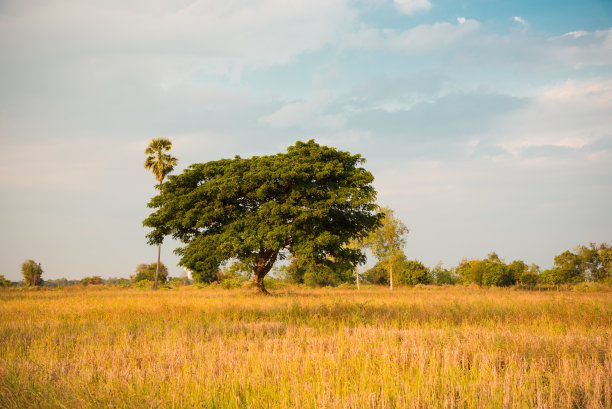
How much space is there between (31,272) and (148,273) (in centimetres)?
1929

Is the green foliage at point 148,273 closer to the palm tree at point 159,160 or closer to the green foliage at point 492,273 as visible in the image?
the palm tree at point 159,160

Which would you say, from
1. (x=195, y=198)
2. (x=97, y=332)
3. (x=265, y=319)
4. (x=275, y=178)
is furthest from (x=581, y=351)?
(x=195, y=198)

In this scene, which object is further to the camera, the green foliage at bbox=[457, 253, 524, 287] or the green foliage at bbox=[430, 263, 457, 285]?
the green foliage at bbox=[430, 263, 457, 285]

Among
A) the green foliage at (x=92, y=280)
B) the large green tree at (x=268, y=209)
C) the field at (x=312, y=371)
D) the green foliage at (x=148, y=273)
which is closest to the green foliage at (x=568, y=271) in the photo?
the large green tree at (x=268, y=209)

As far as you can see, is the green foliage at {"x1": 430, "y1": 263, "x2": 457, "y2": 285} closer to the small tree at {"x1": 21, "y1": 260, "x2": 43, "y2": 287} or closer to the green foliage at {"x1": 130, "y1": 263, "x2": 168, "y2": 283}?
the green foliage at {"x1": 130, "y1": 263, "x2": 168, "y2": 283}

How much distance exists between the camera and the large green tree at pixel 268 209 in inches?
919

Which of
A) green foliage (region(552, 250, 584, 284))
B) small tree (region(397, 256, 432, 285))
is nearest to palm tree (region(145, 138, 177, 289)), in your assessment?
small tree (region(397, 256, 432, 285))

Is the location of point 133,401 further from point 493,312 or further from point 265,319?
point 493,312

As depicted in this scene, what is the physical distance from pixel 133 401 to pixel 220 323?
6.77 metres

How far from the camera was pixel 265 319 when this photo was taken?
1271 cm

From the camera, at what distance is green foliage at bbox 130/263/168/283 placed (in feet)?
225

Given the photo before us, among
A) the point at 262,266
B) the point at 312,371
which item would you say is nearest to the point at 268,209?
the point at 262,266

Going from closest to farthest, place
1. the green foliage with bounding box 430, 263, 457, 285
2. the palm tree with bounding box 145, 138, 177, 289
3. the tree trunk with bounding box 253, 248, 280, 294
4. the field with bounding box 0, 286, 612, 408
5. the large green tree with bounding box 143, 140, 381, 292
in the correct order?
the field with bounding box 0, 286, 612, 408, the large green tree with bounding box 143, 140, 381, 292, the tree trunk with bounding box 253, 248, 280, 294, the palm tree with bounding box 145, 138, 177, 289, the green foliage with bounding box 430, 263, 457, 285

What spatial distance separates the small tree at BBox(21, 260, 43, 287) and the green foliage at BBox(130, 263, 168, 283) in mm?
15041
